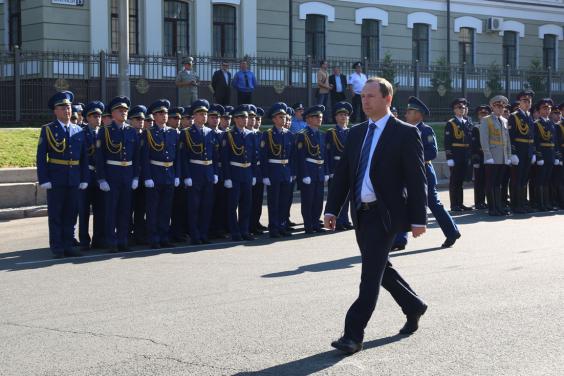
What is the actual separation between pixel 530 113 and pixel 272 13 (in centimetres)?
1486

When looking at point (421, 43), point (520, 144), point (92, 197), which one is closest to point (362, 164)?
point (92, 197)

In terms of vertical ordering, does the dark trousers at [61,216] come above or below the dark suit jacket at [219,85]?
below

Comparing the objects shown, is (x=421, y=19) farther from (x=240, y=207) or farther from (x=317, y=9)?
(x=240, y=207)

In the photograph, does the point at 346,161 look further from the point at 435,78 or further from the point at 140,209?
the point at 435,78

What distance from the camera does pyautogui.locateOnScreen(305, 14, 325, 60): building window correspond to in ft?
109

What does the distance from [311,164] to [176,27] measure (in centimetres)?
1596

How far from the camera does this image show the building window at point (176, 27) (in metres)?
29.7

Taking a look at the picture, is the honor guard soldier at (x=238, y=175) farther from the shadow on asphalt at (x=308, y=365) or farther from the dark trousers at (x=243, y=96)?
the dark trousers at (x=243, y=96)

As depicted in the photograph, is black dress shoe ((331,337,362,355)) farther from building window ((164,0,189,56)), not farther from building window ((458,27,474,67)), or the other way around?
building window ((458,27,474,67))

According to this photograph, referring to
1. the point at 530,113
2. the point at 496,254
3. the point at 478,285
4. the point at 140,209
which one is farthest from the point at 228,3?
the point at 478,285

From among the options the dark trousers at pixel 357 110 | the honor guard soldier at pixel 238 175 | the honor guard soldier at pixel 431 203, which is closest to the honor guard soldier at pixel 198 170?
the honor guard soldier at pixel 238 175

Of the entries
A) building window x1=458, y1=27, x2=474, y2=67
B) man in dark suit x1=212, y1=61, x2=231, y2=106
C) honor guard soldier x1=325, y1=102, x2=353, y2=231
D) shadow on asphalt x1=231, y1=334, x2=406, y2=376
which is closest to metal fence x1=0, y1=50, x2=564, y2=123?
man in dark suit x1=212, y1=61, x2=231, y2=106

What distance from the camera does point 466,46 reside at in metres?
38.5

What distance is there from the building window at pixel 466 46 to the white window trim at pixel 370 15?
14.2 feet
